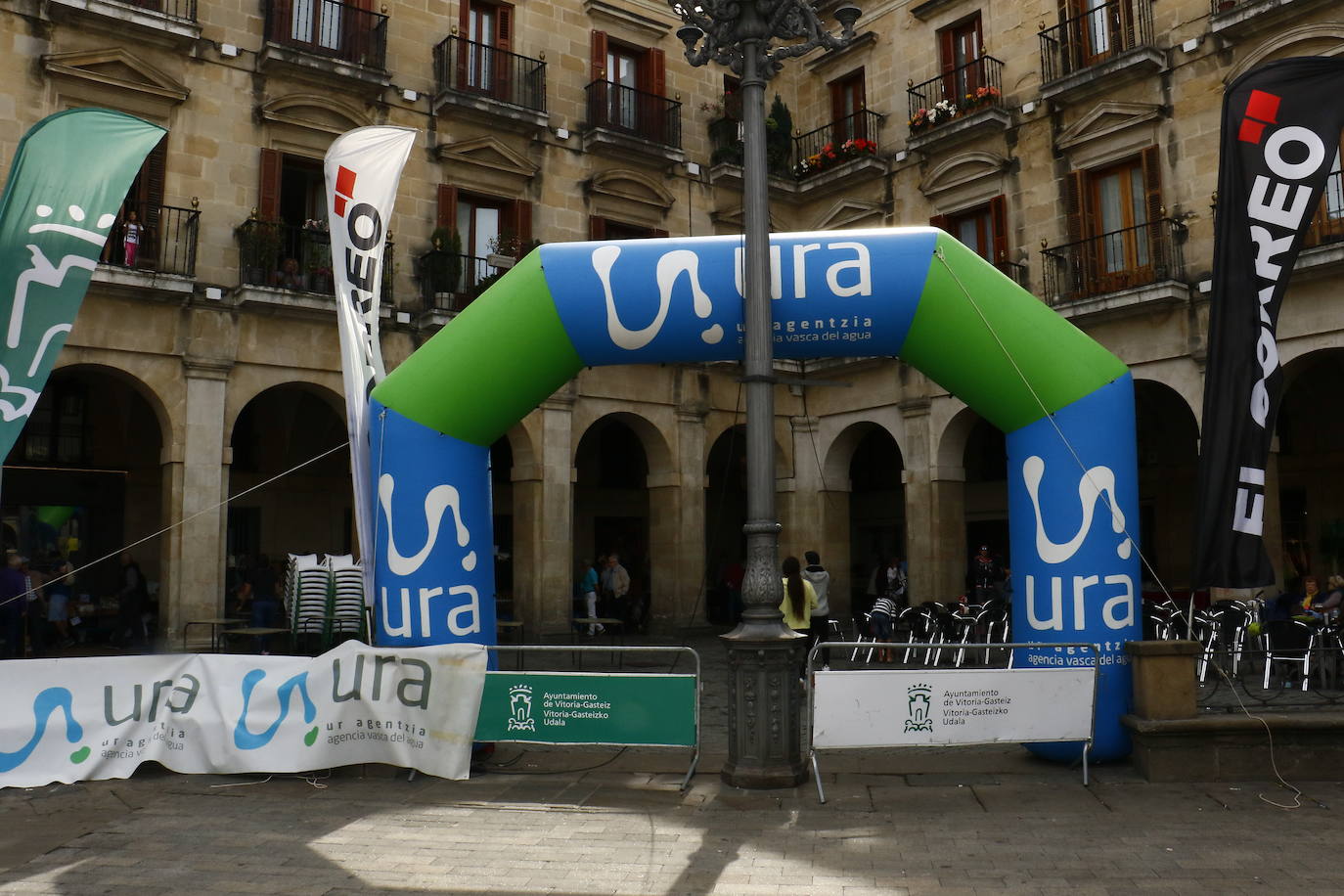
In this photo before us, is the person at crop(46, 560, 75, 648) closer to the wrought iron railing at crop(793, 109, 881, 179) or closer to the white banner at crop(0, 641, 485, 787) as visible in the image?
the white banner at crop(0, 641, 485, 787)

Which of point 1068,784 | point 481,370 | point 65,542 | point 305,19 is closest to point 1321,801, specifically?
point 1068,784

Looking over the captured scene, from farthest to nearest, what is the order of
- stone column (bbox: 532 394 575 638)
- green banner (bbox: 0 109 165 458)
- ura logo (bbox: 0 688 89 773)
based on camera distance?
stone column (bbox: 532 394 575 638)
green banner (bbox: 0 109 165 458)
ura logo (bbox: 0 688 89 773)

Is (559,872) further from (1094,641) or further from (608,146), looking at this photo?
(608,146)

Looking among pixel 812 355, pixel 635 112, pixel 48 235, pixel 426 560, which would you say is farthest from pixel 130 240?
pixel 812 355

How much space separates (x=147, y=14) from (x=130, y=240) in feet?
10.4

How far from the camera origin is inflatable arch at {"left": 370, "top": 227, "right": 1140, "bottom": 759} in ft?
25.6

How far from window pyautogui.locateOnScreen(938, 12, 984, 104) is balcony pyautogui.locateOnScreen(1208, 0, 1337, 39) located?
411 centimetres

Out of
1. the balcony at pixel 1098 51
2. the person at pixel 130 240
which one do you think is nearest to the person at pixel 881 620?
the balcony at pixel 1098 51

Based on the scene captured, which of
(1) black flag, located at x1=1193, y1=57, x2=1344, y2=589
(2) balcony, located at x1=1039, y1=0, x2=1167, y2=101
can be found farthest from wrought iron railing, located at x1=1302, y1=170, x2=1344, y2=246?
(1) black flag, located at x1=1193, y1=57, x2=1344, y2=589

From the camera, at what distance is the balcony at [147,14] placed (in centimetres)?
1431

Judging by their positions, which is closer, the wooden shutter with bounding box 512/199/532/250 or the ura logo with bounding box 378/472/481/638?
the ura logo with bounding box 378/472/481/638

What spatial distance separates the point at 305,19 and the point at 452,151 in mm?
2925

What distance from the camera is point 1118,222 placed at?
16750mm

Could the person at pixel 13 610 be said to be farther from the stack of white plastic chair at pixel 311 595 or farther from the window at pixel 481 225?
the window at pixel 481 225
